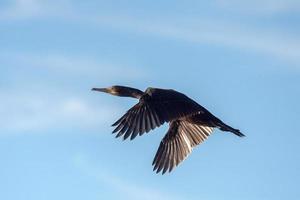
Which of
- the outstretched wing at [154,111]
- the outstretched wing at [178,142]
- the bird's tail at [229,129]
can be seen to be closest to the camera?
the outstretched wing at [154,111]

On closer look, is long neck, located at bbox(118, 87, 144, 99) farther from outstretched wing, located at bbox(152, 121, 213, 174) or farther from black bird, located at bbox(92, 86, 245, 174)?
outstretched wing, located at bbox(152, 121, 213, 174)

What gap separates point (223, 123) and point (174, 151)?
5.47 feet

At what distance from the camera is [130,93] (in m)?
23.3

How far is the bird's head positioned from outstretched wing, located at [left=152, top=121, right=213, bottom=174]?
1.48m

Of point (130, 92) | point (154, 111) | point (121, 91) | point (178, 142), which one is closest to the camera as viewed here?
point (154, 111)

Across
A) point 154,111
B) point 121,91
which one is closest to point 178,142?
point 121,91

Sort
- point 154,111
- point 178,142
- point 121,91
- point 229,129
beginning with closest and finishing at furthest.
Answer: point 154,111, point 229,129, point 121,91, point 178,142

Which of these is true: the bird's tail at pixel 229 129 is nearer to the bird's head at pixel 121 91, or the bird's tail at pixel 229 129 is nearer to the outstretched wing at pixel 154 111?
the outstretched wing at pixel 154 111

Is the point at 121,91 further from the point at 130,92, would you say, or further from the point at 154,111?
the point at 154,111

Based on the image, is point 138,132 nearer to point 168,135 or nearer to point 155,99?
point 155,99

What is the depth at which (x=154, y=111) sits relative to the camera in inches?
867

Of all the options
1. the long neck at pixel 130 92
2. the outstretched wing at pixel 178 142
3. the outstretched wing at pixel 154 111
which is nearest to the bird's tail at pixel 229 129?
the outstretched wing at pixel 154 111

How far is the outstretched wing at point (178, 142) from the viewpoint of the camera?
938 inches

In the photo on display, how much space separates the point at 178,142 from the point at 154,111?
238cm
